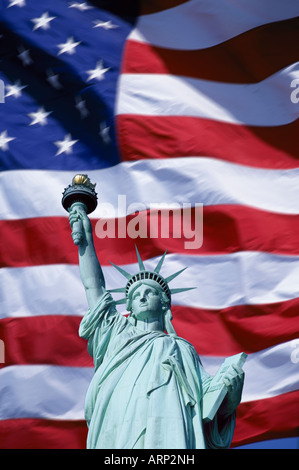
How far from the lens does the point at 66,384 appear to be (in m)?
20.8

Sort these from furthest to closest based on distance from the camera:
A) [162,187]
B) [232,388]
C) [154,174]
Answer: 1. [154,174]
2. [162,187]
3. [232,388]

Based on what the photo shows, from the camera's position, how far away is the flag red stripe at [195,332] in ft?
68.7

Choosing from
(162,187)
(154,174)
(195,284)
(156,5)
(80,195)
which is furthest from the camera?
(156,5)

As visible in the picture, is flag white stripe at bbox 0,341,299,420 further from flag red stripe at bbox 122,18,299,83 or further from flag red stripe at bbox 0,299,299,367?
flag red stripe at bbox 122,18,299,83

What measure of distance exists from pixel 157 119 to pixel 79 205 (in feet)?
21.8

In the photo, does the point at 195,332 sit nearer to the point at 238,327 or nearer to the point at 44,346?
the point at 238,327

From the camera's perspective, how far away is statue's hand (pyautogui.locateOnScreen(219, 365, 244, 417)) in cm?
1488

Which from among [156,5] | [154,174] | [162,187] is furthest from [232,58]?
[162,187]

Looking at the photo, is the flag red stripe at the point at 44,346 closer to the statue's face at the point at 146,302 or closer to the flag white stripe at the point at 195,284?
the flag white stripe at the point at 195,284

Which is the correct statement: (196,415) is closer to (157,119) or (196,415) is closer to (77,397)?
(77,397)

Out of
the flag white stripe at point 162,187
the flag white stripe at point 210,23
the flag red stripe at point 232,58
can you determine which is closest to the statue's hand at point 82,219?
the flag white stripe at point 162,187

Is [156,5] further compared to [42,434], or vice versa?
[156,5]

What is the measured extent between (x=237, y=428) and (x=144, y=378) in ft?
19.5

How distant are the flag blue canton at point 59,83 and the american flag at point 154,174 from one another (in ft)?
0.09
